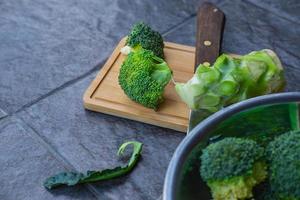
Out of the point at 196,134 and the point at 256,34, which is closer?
the point at 196,134

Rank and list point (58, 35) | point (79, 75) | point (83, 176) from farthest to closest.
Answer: point (58, 35)
point (79, 75)
point (83, 176)

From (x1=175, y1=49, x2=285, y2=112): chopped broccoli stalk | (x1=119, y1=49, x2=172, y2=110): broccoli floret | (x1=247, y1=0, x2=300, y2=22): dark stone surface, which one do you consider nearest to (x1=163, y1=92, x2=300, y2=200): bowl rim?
(x1=175, y1=49, x2=285, y2=112): chopped broccoli stalk

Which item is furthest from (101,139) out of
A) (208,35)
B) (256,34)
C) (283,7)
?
(283,7)

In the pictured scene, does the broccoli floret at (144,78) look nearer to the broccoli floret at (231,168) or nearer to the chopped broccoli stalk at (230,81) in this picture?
the chopped broccoli stalk at (230,81)

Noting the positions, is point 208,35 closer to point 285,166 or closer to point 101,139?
point 101,139

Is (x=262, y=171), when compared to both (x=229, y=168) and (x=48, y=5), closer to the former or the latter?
(x=229, y=168)

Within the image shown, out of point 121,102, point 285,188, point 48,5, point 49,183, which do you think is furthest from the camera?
point 48,5

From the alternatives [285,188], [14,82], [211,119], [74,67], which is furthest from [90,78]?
[285,188]
